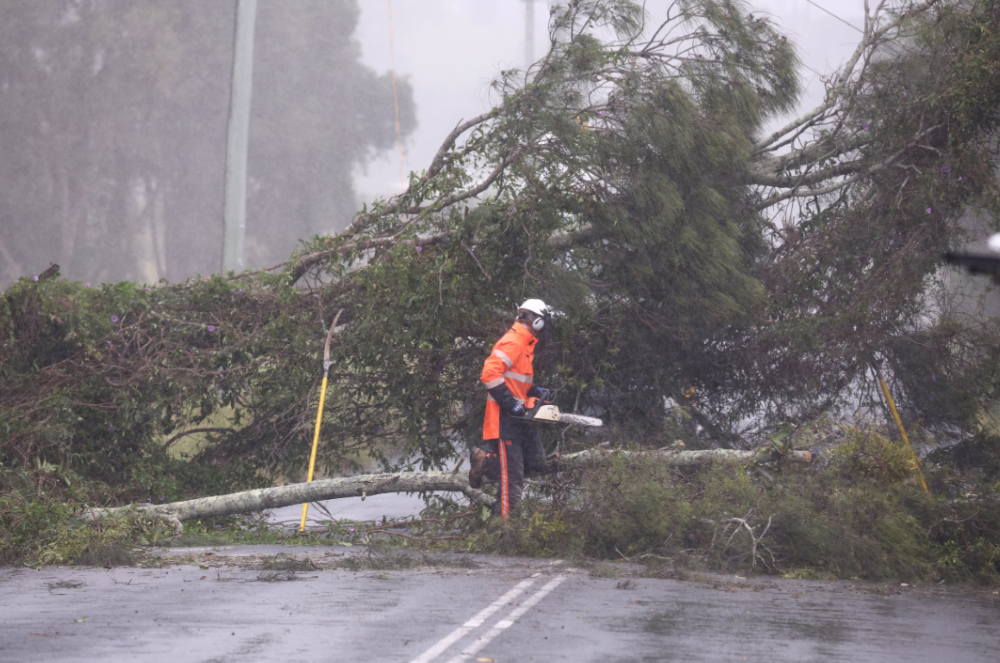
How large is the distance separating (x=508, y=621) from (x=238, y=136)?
9.95m

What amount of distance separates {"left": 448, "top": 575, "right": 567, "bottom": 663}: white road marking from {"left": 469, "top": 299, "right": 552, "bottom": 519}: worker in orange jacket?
1469 mm

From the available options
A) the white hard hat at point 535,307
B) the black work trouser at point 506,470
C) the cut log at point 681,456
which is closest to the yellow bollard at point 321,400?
the black work trouser at point 506,470

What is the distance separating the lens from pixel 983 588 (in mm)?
6383

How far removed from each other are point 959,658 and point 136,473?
23.6ft

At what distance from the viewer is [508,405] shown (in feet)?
25.1

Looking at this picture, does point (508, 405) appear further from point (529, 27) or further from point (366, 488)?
point (529, 27)

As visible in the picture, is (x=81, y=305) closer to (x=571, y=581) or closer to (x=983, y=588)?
(x=571, y=581)

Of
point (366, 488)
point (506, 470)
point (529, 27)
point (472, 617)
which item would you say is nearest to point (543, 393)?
point (506, 470)

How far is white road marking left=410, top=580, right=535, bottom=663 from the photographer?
4500 millimetres

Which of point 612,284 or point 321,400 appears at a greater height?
point 612,284

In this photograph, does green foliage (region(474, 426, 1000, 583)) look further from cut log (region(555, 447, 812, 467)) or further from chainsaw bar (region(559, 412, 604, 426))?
chainsaw bar (region(559, 412, 604, 426))

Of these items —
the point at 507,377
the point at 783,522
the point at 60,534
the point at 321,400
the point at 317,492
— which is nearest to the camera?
the point at 783,522

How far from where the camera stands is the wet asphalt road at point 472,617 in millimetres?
4582

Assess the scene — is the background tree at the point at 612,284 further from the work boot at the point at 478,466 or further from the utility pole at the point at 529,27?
the utility pole at the point at 529,27
